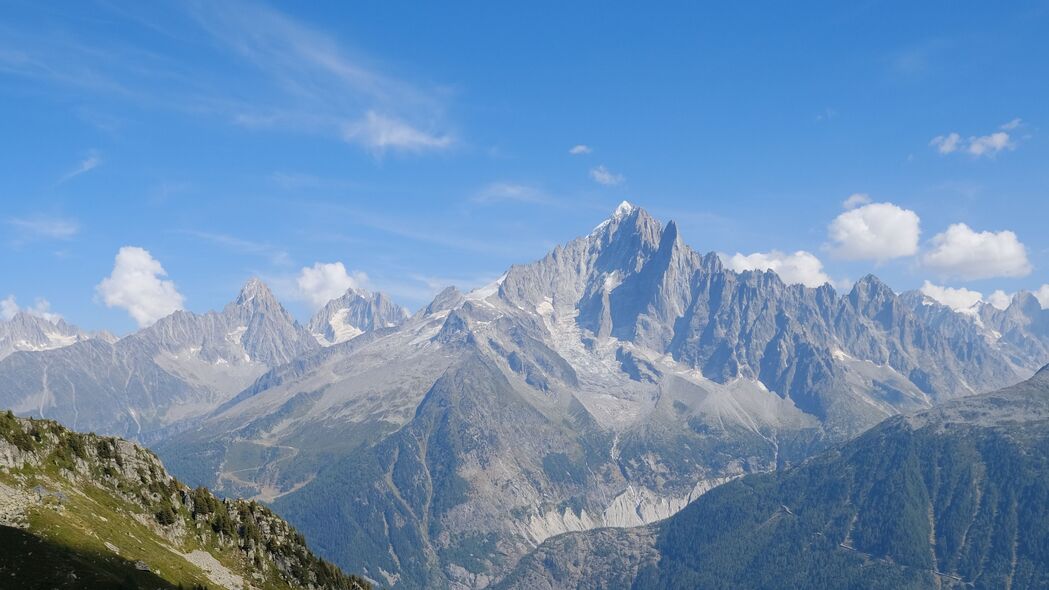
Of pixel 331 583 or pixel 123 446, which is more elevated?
pixel 123 446

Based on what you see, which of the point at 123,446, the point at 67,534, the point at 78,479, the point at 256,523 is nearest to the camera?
the point at 67,534

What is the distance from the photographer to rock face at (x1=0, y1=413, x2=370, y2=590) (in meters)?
119

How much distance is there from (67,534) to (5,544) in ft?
37.2

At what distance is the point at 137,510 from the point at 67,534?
3783 centimetres

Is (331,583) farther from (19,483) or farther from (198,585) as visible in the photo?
(19,483)

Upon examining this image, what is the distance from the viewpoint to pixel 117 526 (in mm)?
148625

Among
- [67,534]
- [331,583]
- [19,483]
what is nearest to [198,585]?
[67,534]

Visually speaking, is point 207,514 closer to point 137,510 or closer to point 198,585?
point 137,510

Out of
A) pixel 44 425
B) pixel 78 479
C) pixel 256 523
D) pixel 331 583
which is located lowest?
pixel 331 583

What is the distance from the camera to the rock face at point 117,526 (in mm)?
118812

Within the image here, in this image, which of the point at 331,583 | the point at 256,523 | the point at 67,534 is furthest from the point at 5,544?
the point at 331,583

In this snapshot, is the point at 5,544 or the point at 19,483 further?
the point at 19,483

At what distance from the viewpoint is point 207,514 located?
179 metres

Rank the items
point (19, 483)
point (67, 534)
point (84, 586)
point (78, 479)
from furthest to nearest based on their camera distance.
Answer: point (78, 479) < point (19, 483) < point (67, 534) < point (84, 586)
